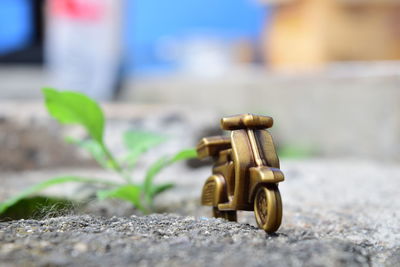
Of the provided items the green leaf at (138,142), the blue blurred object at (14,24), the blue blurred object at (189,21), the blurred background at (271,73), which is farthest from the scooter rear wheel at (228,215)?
the blue blurred object at (189,21)

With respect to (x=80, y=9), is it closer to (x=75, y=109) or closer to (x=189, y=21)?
(x=189, y=21)

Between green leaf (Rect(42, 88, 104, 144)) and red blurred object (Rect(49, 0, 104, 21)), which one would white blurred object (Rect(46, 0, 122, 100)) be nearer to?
red blurred object (Rect(49, 0, 104, 21))

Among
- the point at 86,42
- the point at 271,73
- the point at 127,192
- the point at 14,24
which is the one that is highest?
the point at 14,24

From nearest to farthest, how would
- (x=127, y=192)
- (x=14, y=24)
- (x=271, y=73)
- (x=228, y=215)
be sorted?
1. (x=228, y=215)
2. (x=127, y=192)
3. (x=271, y=73)
4. (x=14, y=24)

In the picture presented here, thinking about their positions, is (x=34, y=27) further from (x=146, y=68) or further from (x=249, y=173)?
(x=249, y=173)

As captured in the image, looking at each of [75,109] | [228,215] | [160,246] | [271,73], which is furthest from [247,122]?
[271,73]

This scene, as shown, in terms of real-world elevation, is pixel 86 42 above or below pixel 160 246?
above

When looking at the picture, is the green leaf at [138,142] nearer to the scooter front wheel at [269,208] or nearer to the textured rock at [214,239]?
the textured rock at [214,239]
